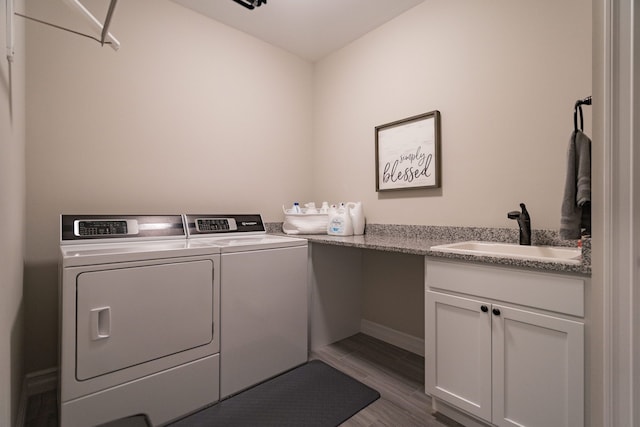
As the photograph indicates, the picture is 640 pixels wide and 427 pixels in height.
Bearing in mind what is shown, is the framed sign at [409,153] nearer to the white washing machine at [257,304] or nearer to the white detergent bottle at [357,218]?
the white detergent bottle at [357,218]

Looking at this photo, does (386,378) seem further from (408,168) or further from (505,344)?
(408,168)

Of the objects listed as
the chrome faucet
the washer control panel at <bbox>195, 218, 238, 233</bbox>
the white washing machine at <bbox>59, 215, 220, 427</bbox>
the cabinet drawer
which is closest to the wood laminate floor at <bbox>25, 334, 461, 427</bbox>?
the white washing machine at <bbox>59, 215, 220, 427</bbox>

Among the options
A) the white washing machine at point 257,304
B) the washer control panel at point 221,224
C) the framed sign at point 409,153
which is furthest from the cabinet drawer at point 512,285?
the washer control panel at point 221,224

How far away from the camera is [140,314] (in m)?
1.38

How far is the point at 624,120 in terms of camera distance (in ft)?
2.81

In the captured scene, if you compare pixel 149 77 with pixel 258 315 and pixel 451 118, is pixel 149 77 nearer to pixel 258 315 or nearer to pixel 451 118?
pixel 258 315

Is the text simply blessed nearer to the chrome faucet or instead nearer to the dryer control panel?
the chrome faucet

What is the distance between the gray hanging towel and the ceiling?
1.67 meters

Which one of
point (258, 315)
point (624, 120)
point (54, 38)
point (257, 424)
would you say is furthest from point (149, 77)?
point (624, 120)

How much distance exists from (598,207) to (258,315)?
1695mm

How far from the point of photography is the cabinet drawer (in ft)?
3.53

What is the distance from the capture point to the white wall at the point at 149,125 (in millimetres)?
1708

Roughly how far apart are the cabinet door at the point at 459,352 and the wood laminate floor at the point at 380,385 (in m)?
0.19

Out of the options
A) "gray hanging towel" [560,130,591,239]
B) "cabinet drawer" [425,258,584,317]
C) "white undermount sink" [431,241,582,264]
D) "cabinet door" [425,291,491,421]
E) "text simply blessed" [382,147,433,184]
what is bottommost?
"cabinet door" [425,291,491,421]
